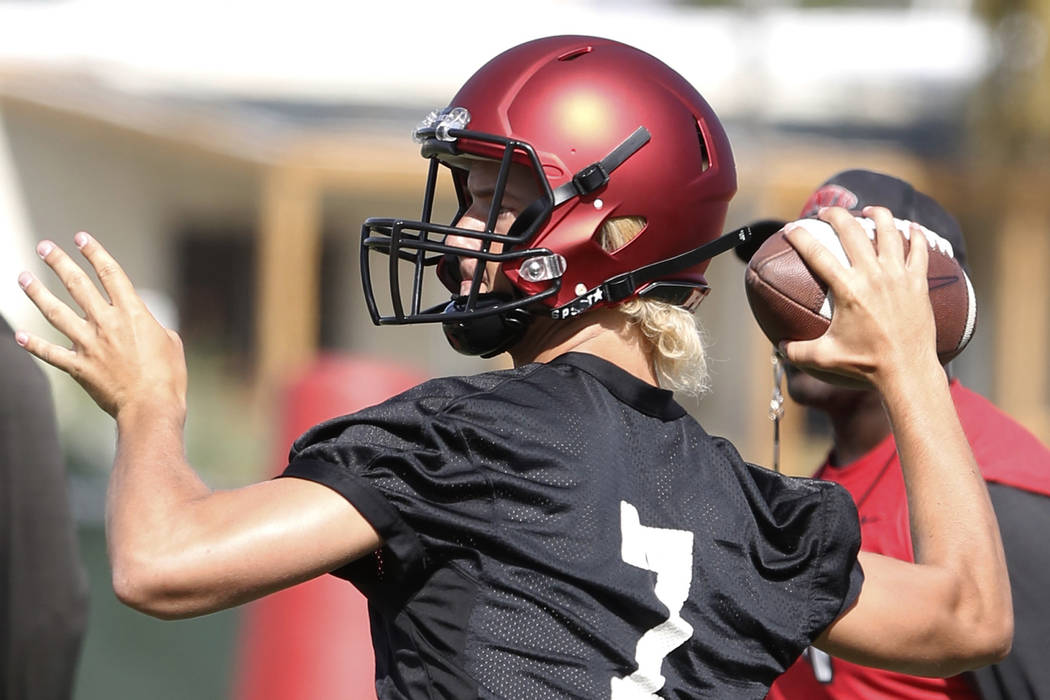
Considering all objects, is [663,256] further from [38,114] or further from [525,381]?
[38,114]

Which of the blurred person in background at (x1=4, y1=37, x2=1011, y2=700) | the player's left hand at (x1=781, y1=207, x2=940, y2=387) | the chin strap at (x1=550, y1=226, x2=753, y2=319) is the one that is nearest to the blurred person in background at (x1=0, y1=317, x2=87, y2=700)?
the blurred person in background at (x1=4, y1=37, x2=1011, y2=700)

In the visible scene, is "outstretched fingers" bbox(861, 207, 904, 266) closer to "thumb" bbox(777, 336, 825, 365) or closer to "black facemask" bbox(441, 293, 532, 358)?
"thumb" bbox(777, 336, 825, 365)

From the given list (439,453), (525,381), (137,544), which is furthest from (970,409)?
(137,544)

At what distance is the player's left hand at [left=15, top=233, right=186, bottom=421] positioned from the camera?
6.02ft

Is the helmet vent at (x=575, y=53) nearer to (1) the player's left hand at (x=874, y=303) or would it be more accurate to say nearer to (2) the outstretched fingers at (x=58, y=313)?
(1) the player's left hand at (x=874, y=303)

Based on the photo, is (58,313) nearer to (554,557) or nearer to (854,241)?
(554,557)

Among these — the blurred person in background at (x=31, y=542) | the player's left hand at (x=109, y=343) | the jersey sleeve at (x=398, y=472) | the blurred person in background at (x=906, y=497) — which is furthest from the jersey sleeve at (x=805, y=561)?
the blurred person in background at (x=31, y=542)

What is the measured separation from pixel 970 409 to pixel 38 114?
11.5m

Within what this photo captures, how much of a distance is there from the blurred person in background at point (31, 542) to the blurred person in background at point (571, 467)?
1.42 meters

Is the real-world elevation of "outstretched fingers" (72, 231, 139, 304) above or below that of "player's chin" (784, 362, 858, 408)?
above

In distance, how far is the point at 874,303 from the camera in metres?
2.05

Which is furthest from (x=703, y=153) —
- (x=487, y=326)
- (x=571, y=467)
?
(x=571, y=467)

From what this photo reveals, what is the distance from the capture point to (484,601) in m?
1.92

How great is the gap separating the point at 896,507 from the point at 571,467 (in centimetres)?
129
